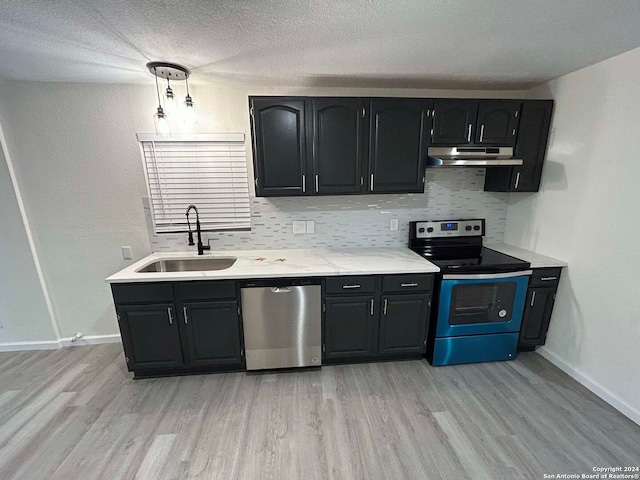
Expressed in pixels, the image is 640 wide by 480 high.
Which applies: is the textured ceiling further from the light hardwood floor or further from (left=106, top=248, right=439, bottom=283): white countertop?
the light hardwood floor

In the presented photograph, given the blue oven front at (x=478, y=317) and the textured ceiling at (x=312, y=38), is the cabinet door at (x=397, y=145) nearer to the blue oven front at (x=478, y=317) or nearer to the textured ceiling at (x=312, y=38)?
the textured ceiling at (x=312, y=38)

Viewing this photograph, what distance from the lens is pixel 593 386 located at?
6.54 ft

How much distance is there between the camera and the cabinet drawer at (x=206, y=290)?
2016 millimetres

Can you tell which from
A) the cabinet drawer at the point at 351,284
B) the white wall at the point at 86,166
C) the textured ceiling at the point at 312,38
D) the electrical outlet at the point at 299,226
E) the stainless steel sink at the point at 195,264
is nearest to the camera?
the textured ceiling at the point at 312,38

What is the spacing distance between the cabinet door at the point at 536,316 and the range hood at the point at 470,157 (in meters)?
1.12

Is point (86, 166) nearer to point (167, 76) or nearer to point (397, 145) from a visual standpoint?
point (167, 76)

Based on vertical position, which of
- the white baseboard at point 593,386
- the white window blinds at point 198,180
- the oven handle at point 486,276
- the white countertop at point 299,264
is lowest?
the white baseboard at point 593,386

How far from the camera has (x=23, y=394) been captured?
2.03 metres

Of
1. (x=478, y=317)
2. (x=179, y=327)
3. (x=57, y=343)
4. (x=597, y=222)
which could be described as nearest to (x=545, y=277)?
(x=597, y=222)

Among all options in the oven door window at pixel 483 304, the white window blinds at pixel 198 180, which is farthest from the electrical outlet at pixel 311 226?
the oven door window at pixel 483 304

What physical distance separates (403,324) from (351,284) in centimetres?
59

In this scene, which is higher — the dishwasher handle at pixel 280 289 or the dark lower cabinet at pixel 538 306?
the dishwasher handle at pixel 280 289

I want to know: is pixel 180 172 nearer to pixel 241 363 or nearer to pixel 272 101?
pixel 272 101

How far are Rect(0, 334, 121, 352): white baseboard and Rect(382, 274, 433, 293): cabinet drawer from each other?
273 cm
